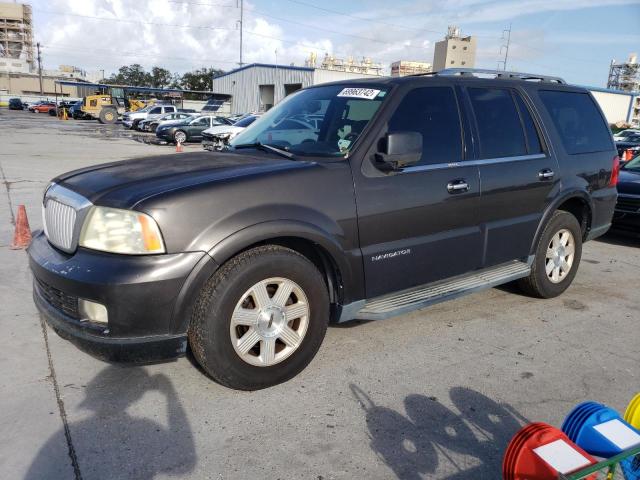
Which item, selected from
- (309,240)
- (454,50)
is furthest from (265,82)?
(454,50)

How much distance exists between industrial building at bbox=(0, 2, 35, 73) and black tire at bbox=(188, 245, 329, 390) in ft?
471

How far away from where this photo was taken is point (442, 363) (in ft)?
11.5

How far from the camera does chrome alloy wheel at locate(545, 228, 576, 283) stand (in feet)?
15.6

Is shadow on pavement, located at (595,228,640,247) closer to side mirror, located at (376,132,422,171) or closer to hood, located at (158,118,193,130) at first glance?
side mirror, located at (376,132,422,171)

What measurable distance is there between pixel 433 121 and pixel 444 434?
2.16 metres

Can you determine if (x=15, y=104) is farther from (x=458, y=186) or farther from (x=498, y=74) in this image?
(x=458, y=186)

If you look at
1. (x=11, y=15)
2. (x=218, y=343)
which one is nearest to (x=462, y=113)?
(x=218, y=343)

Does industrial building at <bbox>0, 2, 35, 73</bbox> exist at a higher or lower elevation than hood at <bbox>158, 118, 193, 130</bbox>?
higher

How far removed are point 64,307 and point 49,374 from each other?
0.68 metres

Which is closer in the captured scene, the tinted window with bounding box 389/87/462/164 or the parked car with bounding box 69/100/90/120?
the tinted window with bounding box 389/87/462/164

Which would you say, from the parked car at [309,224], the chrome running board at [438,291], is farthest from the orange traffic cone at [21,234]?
the chrome running board at [438,291]

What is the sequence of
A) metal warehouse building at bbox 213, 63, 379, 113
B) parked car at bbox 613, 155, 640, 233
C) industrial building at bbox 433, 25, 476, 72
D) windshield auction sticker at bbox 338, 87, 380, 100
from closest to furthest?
windshield auction sticker at bbox 338, 87, 380, 100
parked car at bbox 613, 155, 640, 233
metal warehouse building at bbox 213, 63, 379, 113
industrial building at bbox 433, 25, 476, 72

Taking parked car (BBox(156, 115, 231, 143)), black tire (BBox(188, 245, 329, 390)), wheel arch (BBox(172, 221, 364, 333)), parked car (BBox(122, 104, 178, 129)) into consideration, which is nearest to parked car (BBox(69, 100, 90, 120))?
parked car (BBox(122, 104, 178, 129))

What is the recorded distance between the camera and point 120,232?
104 inches
